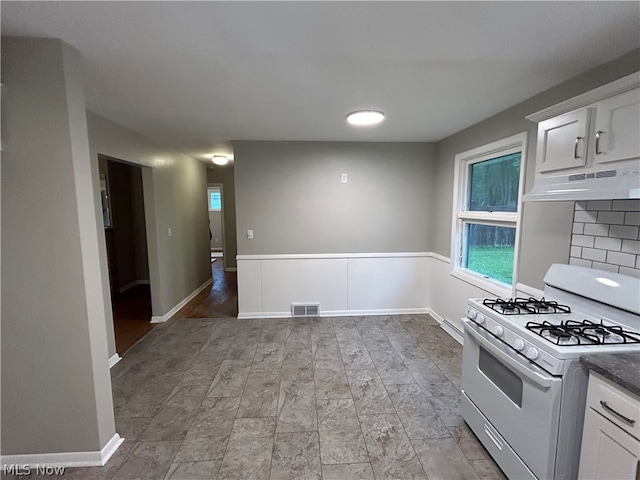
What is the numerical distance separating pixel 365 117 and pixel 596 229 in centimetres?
189

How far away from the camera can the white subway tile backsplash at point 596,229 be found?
1736 mm

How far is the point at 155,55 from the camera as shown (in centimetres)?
163

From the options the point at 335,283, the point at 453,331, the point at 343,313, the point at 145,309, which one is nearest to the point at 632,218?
the point at 453,331

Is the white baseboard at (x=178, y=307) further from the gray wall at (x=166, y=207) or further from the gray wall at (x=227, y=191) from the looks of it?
the gray wall at (x=227, y=191)

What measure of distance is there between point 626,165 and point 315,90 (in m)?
1.81

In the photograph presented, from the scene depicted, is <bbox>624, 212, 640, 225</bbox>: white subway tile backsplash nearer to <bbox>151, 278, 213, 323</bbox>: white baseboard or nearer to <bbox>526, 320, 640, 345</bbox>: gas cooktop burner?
<bbox>526, 320, 640, 345</bbox>: gas cooktop burner

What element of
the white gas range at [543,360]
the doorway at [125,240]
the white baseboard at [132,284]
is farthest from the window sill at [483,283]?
the white baseboard at [132,284]

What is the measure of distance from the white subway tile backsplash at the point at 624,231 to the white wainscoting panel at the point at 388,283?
2.46m

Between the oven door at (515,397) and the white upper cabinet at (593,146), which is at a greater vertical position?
the white upper cabinet at (593,146)

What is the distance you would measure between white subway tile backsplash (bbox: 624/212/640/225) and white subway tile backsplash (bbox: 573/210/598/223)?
0.53ft

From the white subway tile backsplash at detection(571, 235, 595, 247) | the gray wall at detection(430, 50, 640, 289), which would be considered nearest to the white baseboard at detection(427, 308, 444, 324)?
the gray wall at detection(430, 50, 640, 289)

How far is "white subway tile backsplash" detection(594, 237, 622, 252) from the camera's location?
5.48 feet

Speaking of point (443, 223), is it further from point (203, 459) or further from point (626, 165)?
point (203, 459)

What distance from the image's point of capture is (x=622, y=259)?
5.41 feet
